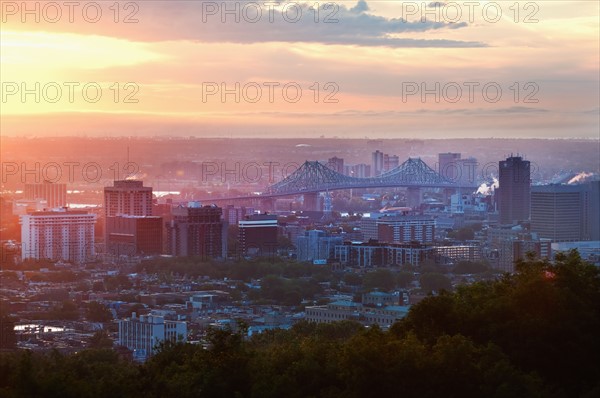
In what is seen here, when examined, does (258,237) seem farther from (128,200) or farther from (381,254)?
(381,254)

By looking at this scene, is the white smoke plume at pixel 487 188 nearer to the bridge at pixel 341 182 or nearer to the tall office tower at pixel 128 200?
the bridge at pixel 341 182

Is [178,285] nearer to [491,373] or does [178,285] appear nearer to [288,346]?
[288,346]

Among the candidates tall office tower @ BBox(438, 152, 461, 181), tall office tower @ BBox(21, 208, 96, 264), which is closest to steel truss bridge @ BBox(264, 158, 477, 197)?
tall office tower @ BBox(438, 152, 461, 181)

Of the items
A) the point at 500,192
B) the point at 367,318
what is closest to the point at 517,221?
the point at 500,192

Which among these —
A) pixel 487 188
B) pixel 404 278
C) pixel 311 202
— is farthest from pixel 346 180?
pixel 404 278

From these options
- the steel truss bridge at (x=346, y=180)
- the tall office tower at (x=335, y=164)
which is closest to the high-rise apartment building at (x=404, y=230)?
the steel truss bridge at (x=346, y=180)

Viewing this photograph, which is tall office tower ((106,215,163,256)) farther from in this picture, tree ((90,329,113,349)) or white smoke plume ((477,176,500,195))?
white smoke plume ((477,176,500,195))
